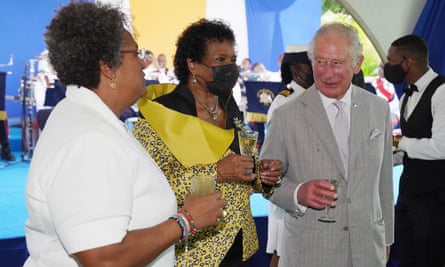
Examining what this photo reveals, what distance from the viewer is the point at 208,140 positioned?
225cm

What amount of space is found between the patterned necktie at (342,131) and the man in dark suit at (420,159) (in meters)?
1.43

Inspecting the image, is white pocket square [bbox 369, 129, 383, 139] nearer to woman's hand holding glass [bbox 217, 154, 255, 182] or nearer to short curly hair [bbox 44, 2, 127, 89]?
woman's hand holding glass [bbox 217, 154, 255, 182]

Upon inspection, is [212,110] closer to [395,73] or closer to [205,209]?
[205,209]

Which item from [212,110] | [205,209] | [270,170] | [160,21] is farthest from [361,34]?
[205,209]

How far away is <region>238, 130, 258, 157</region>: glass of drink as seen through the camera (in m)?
2.12

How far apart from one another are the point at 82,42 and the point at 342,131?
1331mm

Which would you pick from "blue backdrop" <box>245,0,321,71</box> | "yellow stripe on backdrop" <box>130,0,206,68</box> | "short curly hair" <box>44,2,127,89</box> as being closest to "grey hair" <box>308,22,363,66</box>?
"short curly hair" <box>44,2,127,89</box>

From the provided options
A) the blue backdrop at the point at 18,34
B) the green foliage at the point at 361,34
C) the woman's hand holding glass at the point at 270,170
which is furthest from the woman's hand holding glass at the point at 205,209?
the green foliage at the point at 361,34

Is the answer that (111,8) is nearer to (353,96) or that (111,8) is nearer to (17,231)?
(353,96)

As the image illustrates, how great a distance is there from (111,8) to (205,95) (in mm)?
942

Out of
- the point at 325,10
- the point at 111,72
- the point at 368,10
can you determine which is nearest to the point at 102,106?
the point at 111,72

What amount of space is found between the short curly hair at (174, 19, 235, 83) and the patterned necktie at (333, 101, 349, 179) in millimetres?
611

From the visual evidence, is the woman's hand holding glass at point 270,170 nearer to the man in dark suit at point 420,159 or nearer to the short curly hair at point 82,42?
the short curly hair at point 82,42

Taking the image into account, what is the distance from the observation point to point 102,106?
146 centimetres
